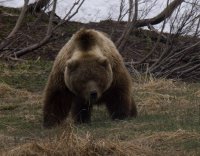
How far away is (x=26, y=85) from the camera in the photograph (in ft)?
39.4

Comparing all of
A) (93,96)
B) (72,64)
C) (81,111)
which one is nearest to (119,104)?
(81,111)

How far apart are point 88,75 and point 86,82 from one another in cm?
8

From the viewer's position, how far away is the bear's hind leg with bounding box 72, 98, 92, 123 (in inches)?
318

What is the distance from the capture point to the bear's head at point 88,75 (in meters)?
7.41

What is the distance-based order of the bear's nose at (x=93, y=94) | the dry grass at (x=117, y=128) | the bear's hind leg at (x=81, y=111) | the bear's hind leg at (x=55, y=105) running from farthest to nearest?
the bear's hind leg at (x=81, y=111)
the bear's hind leg at (x=55, y=105)
the bear's nose at (x=93, y=94)
the dry grass at (x=117, y=128)

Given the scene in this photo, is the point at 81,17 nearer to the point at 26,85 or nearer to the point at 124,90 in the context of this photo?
the point at 26,85

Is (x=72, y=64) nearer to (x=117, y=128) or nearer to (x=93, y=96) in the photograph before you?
(x=93, y=96)

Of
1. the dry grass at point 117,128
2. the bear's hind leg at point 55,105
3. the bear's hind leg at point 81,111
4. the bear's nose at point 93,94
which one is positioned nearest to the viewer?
the dry grass at point 117,128

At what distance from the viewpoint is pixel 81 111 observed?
8.12m

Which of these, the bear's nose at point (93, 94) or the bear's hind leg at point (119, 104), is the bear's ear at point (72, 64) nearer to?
the bear's nose at point (93, 94)

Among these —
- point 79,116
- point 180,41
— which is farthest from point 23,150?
point 180,41

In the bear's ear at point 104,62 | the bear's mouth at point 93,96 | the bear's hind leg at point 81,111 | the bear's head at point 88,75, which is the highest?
Answer: the bear's ear at point 104,62

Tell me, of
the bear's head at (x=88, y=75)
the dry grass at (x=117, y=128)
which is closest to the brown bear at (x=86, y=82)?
the bear's head at (x=88, y=75)

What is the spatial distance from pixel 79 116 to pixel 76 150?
2691mm
